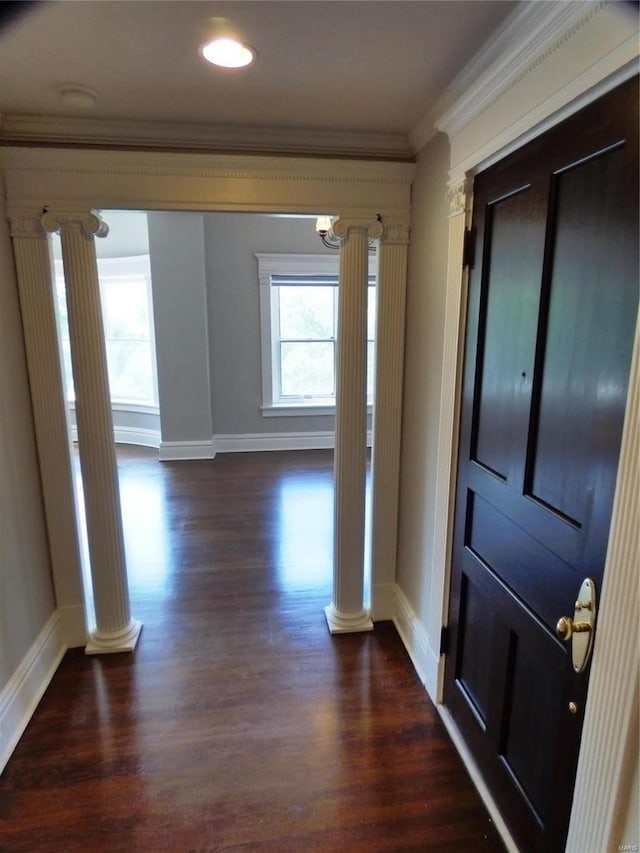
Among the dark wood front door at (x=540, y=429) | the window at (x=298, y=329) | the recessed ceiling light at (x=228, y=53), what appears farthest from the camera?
the window at (x=298, y=329)

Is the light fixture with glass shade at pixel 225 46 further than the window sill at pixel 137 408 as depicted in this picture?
No

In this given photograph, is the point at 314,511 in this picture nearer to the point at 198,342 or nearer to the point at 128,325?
the point at 198,342

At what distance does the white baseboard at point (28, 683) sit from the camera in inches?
76.0

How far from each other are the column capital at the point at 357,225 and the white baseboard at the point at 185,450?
4032 millimetres

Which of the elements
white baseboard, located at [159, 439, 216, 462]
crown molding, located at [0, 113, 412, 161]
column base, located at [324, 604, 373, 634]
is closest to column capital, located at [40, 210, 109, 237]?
crown molding, located at [0, 113, 412, 161]

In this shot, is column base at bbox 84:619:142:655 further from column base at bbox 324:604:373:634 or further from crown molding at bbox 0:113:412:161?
crown molding at bbox 0:113:412:161

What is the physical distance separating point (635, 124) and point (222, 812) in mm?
2276

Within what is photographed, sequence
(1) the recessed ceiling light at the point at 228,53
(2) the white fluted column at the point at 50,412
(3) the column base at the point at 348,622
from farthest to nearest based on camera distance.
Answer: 1. (3) the column base at the point at 348,622
2. (2) the white fluted column at the point at 50,412
3. (1) the recessed ceiling light at the point at 228,53

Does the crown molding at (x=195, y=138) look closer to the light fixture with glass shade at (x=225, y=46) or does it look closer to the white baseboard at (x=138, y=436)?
the light fixture with glass shade at (x=225, y=46)

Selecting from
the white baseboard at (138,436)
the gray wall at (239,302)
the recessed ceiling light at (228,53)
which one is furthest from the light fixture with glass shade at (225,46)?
the white baseboard at (138,436)

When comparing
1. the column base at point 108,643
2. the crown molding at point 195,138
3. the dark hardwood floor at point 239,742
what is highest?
the crown molding at point 195,138

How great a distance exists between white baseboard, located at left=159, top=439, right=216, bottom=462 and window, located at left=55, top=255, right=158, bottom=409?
754mm

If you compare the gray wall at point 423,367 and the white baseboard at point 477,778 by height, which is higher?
the gray wall at point 423,367

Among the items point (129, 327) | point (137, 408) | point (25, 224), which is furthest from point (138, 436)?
point (25, 224)
